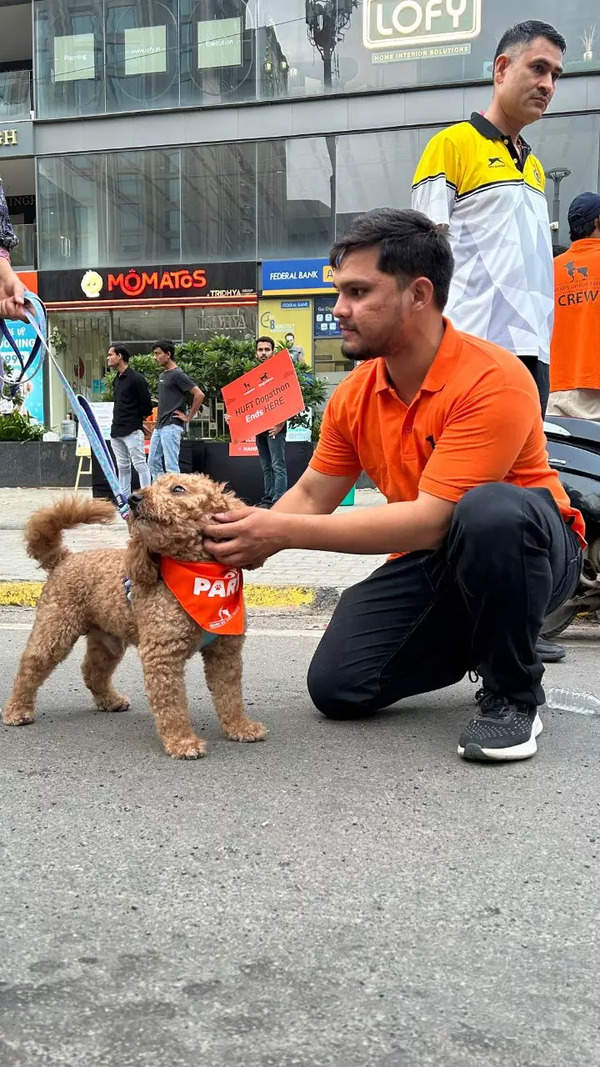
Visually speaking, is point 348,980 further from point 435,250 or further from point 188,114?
point 188,114

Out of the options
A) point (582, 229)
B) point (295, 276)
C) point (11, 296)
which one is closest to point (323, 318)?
point (295, 276)

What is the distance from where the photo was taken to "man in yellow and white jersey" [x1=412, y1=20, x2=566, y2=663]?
3.89 m

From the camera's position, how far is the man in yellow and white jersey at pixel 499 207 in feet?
12.8

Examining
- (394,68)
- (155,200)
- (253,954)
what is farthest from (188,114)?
(253,954)

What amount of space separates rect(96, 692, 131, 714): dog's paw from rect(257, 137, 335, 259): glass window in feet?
59.5

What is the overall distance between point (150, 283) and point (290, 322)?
3.59m

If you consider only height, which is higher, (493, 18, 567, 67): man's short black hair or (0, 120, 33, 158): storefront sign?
(0, 120, 33, 158): storefront sign

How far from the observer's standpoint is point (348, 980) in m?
1.71

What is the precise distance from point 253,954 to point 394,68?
840 inches

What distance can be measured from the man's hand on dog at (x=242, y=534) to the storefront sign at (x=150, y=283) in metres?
19.0

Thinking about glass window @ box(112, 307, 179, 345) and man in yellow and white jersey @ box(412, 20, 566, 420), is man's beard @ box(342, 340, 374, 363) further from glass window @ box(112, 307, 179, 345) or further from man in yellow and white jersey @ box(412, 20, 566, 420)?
glass window @ box(112, 307, 179, 345)

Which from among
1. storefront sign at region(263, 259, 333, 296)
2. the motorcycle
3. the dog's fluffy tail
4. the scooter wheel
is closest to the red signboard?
the motorcycle

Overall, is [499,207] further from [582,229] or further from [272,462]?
[272,462]

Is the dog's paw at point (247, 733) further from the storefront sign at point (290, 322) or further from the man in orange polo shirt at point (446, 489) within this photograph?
the storefront sign at point (290, 322)
